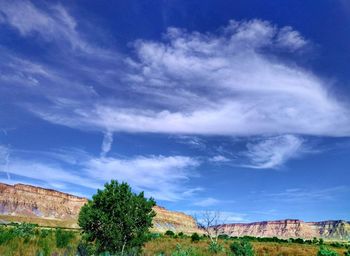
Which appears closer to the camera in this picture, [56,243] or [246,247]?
[56,243]

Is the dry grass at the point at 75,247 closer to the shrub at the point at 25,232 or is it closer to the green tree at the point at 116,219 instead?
the shrub at the point at 25,232

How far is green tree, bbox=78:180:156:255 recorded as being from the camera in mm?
23797

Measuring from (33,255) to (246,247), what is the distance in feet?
70.3

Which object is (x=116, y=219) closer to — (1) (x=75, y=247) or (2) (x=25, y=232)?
(1) (x=75, y=247)

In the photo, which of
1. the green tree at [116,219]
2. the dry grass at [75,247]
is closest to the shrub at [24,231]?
the dry grass at [75,247]

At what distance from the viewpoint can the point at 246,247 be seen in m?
31.0

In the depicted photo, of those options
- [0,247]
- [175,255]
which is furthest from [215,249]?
[0,247]

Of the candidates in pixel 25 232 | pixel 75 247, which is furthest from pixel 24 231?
pixel 75 247

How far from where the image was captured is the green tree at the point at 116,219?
2380 cm

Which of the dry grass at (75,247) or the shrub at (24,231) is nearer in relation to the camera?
the dry grass at (75,247)

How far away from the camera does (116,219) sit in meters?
24.2

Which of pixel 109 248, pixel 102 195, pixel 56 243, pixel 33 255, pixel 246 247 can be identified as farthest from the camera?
pixel 246 247

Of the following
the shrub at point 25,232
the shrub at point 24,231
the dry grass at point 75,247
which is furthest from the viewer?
the shrub at point 24,231

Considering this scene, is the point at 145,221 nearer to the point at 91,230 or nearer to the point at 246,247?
the point at 91,230
